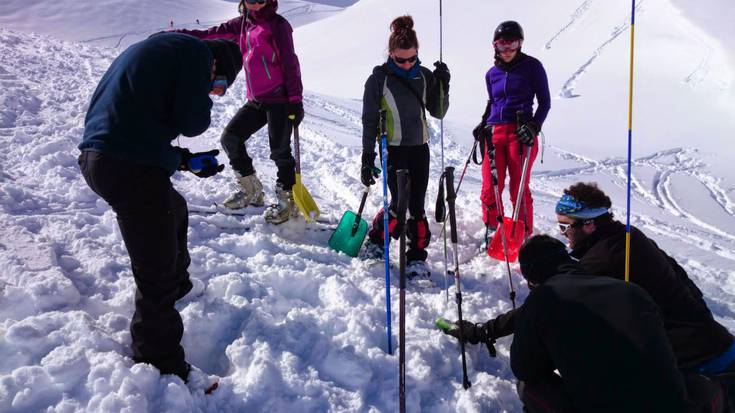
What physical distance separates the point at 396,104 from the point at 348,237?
54.4 inches

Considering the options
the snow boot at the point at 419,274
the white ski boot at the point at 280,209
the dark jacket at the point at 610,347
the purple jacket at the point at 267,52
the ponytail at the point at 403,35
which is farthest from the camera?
the white ski boot at the point at 280,209

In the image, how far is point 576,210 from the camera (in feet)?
10.5

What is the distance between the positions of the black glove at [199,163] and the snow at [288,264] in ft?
3.13

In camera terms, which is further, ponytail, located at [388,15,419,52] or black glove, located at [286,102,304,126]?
black glove, located at [286,102,304,126]

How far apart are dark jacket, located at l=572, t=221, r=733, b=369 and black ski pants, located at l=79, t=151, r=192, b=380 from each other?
240cm

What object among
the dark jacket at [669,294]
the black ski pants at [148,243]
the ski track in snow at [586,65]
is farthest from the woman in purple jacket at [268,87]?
the ski track in snow at [586,65]

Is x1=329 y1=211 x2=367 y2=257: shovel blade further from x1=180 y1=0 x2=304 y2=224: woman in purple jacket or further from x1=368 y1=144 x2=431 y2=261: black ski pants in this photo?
x1=180 y1=0 x2=304 y2=224: woman in purple jacket

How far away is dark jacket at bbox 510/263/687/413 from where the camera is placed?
7.18 ft

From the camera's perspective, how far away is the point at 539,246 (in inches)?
104

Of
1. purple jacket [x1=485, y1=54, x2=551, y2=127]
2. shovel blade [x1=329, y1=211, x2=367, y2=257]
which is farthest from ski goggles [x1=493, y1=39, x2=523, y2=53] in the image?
shovel blade [x1=329, y1=211, x2=367, y2=257]

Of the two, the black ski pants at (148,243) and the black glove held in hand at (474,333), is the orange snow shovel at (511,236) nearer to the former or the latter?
the black glove held in hand at (474,333)

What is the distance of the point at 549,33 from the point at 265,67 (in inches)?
844

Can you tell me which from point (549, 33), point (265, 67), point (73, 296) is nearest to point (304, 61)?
point (549, 33)

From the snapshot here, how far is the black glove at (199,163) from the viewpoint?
3.08 metres
